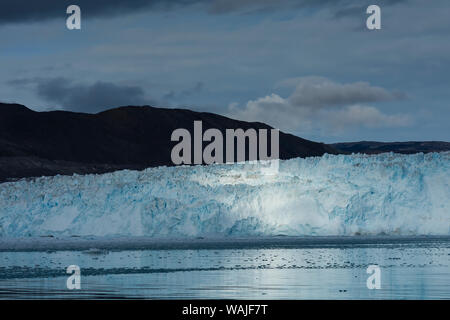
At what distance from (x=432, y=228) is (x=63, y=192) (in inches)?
465

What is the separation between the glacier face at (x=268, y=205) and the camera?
87.2 ft

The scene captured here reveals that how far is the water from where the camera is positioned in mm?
13094

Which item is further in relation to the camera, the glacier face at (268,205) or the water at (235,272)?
the glacier face at (268,205)

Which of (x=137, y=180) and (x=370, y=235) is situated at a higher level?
(x=137, y=180)

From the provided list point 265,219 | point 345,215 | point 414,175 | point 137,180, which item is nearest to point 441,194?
point 414,175

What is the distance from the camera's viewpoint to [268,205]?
2689cm

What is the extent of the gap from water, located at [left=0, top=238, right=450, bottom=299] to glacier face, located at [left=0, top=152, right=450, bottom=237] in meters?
3.16

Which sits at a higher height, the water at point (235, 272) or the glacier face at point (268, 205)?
the glacier face at point (268, 205)

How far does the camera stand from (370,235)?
26750 millimetres

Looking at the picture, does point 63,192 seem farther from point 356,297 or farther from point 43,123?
point 43,123

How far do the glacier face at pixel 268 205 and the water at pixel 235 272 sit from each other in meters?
3.16

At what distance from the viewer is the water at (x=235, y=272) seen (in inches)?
516
